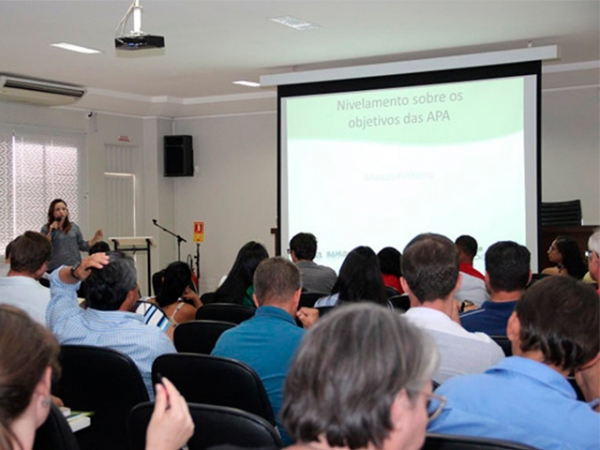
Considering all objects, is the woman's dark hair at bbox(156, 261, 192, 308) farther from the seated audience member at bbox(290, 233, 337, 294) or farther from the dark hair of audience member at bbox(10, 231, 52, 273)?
the seated audience member at bbox(290, 233, 337, 294)

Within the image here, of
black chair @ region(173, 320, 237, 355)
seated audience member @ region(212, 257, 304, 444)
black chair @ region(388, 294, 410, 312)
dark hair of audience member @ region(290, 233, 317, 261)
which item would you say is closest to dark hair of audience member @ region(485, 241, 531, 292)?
black chair @ region(388, 294, 410, 312)

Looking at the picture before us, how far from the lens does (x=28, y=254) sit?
4238 mm

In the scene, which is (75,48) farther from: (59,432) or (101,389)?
(59,432)

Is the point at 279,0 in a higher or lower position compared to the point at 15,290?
higher

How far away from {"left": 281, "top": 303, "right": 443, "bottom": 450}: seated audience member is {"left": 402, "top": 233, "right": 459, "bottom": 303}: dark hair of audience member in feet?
5.72

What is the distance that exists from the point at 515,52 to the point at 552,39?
403mm

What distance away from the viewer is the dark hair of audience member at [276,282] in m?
3.12

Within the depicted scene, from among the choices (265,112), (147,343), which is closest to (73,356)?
(147,343)

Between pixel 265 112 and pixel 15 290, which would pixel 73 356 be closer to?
pixel 15 290

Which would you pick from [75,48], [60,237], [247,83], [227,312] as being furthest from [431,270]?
[247,83]

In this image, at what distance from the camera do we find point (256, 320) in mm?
2949

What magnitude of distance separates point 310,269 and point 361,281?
1.62 m

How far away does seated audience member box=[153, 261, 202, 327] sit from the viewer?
4617 millimetres

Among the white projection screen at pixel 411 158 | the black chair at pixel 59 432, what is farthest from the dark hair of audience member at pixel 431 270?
the white projection screen at pixel 411 158
